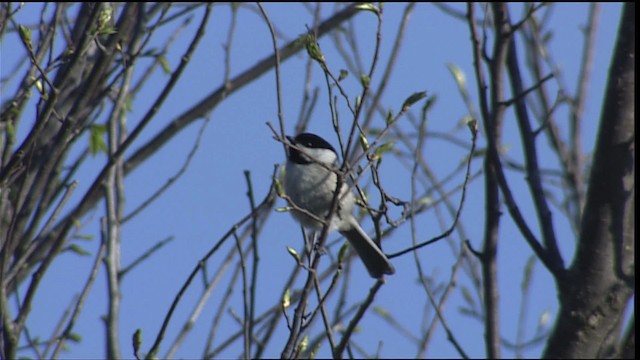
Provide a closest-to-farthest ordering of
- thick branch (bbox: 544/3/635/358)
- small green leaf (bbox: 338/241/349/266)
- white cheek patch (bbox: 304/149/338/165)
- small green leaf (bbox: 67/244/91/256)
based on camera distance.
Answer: thick branch (bbox: 544/3/635/358) < small green leaf (bbox: 338/241/349/266) < small green leaf (bbox: 67/244/91/256) < white cheek patch (bbox: 304/149/338/165)

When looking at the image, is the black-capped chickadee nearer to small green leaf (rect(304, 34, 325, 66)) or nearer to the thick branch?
small green leaf (rect(304, 34, 325, 66))

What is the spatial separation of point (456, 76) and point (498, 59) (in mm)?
960

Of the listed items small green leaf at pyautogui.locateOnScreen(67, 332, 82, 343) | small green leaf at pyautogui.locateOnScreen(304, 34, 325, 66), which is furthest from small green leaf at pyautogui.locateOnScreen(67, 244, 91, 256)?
small green leaf at pyautogui.locateOnScreen(304, 34, 325, 66)

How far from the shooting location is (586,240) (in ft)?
6.99

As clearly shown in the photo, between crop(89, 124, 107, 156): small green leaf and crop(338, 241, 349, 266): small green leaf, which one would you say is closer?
crop(338, 241, 349, 266): small green leaf

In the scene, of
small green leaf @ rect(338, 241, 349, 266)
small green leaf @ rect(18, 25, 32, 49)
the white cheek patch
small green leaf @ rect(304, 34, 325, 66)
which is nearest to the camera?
small green leaf @ rect(304, 34, 325, 66)

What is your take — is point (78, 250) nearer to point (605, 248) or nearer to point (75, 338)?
point (75, 338)

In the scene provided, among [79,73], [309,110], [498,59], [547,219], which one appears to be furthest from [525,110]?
[79,73]

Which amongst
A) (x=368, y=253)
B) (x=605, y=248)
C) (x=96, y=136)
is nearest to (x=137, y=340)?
(x=605, y=248)

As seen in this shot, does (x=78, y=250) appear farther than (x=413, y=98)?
→ Yes

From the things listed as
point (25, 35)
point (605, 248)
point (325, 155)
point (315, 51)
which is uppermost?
point (25, 35)

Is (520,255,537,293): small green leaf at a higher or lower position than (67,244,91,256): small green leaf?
lower

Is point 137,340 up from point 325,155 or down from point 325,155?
down

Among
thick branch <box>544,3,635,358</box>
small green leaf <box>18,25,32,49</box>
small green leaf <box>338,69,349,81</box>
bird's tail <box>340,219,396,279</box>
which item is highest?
small green leaf <box>18,25,32,49</box>
